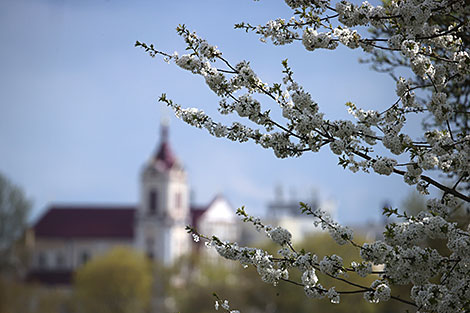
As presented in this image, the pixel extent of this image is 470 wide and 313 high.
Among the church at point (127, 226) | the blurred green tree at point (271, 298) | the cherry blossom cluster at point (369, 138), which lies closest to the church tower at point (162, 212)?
the church at point (127, 226)

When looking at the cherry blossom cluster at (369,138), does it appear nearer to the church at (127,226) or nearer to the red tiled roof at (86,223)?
the church at (127,226)

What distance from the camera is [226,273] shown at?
55344 millimetres

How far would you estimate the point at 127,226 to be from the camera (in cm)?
7706

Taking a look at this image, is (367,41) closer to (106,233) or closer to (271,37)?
(271,37)

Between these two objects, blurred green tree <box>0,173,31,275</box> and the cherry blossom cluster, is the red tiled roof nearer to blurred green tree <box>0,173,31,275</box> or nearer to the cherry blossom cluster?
blurred green tree <box>0,173,31,275</box>

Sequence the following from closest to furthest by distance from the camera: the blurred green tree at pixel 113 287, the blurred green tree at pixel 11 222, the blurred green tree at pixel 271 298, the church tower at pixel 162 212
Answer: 1. the blurred green tree at pixel 271 298
2. the blurred green tree at pixel 113 287
3. the blurred green tree at pixel 11 222
4. the church tower at pixel 162 212

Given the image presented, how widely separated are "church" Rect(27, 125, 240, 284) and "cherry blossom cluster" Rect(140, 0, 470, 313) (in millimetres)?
69918

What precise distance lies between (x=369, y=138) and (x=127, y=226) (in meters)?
74.5

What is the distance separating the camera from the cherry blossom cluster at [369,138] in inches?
142

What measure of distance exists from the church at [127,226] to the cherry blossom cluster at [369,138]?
→ 229 feet

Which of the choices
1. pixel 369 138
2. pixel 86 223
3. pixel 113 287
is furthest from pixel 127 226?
pixel 369 138

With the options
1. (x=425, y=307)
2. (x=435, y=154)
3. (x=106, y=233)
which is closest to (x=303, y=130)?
(x=435, y=154)

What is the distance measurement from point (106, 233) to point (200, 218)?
33.0 feet

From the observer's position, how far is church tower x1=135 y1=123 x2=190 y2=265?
7419 cm
